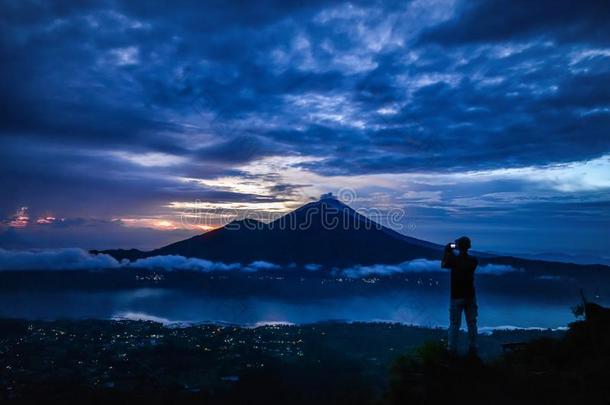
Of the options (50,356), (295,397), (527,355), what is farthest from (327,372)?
(527,355)

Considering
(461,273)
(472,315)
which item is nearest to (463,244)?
(461,273)

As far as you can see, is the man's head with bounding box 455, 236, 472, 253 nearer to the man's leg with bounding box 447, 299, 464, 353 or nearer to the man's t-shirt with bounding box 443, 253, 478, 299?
the man's t-shirt with bounding box 443, 253, 478, 299

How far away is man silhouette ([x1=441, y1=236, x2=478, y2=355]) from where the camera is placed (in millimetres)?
11523

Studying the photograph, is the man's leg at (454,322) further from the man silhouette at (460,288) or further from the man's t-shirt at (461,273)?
the man's t-shirt at (461,273)

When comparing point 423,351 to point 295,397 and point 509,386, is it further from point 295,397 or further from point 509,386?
point 295,397

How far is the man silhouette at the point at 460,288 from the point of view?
11523 mm

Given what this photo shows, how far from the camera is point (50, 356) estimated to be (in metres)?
155

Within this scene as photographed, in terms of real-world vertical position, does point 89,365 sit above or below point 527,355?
below

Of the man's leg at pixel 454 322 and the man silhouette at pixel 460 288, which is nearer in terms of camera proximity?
the man silhouette at pixel 460 288

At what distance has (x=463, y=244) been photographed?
1136 cm

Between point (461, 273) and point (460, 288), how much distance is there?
1.44ft

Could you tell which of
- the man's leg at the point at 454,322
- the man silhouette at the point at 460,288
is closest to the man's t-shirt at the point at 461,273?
the man silhouette at the point at 460,288

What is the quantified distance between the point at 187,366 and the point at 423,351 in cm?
14223

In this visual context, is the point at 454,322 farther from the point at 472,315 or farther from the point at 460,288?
the point at 460,288
